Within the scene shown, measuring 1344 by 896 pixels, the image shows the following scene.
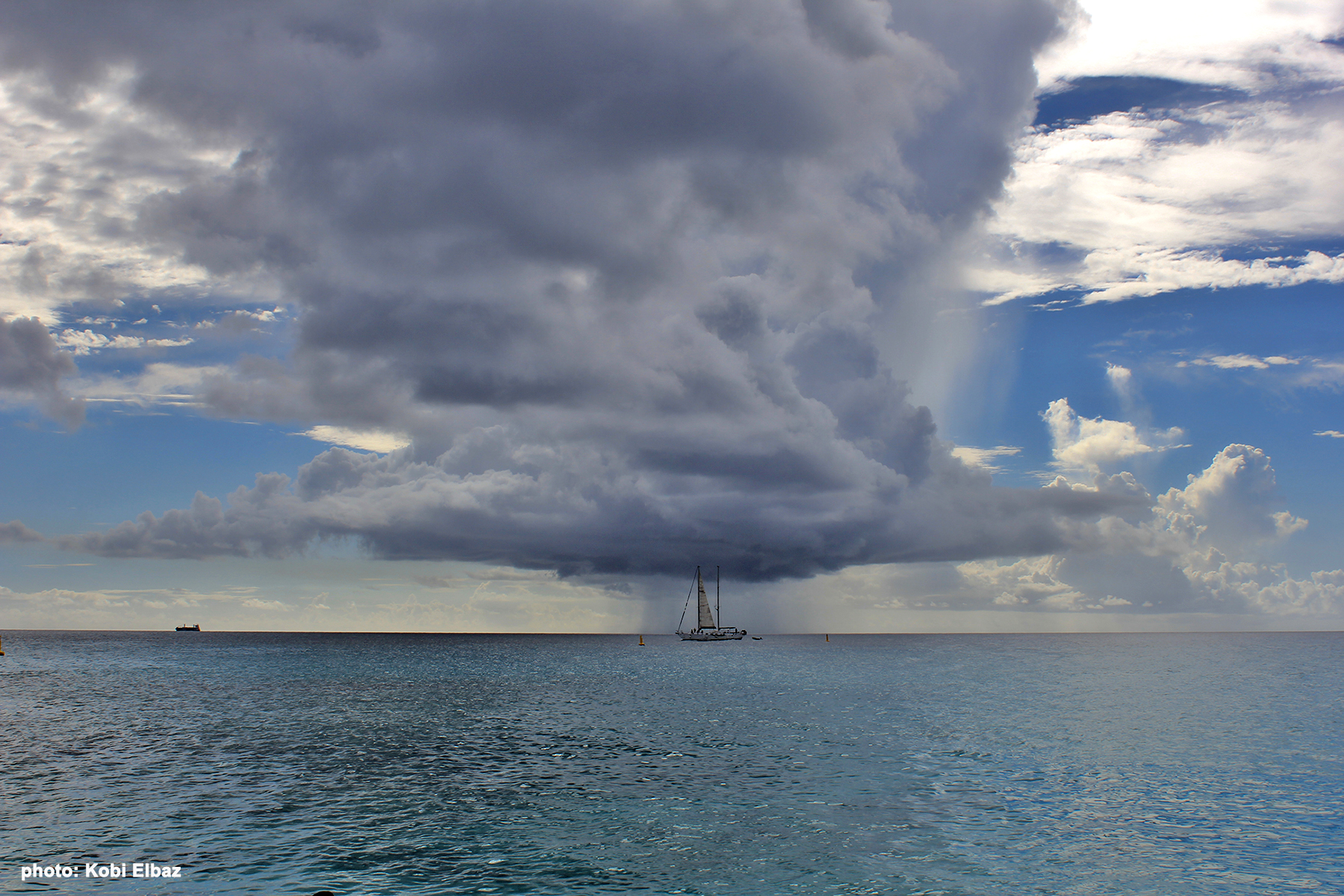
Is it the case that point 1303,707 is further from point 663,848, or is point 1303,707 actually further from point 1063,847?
point 663,848

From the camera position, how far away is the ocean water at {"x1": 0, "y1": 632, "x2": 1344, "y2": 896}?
30750 mm

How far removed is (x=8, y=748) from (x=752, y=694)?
253 ft

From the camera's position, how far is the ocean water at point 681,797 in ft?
101

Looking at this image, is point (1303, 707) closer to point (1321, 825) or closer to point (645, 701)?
point (1321, 825)

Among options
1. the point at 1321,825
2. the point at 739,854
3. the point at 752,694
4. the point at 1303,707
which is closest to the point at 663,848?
the point at 739,854

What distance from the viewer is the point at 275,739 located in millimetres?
64375

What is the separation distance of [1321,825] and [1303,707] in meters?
68.1

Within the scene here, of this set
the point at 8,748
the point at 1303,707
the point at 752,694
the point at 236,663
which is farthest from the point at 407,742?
the point at 236,663

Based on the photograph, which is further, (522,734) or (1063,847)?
(522,734)

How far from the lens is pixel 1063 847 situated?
113 feet

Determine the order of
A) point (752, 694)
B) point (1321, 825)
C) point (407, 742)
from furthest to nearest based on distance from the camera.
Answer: point (752, 694), point (407, 742), point (1321, 825)

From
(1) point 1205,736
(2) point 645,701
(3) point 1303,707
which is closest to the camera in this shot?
(1) point 1205,736

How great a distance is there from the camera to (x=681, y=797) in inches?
1692

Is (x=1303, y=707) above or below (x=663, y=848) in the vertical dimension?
below
